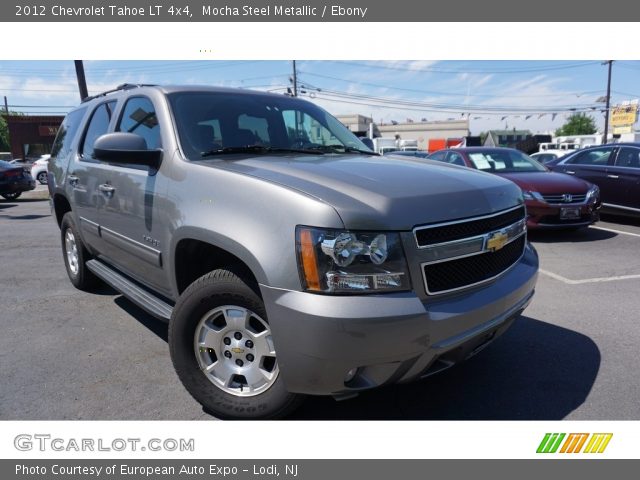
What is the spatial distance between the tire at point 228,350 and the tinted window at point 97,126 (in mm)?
2245

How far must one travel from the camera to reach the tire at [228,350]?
87.4 inches

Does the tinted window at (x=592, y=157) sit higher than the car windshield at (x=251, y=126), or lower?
lower

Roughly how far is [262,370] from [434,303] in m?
0.95

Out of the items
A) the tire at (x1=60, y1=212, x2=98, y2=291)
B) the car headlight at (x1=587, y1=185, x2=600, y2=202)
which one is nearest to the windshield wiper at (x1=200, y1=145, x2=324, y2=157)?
the tire at (x1=60, y1=212, x2=98, y2=291)

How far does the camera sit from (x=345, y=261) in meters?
1.90

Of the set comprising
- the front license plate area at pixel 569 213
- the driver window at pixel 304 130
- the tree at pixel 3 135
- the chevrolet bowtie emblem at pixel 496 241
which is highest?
the tree at pixel 3 135

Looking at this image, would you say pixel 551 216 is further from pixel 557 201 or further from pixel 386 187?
pixel 386 187

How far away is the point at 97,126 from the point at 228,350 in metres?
2.83

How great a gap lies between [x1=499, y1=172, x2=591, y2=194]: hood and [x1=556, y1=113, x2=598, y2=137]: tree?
293 feet

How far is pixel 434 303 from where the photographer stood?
203 cm

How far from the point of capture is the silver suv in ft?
6.23

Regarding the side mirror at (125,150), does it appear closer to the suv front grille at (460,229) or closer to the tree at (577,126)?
the suv front grille at (460,229)

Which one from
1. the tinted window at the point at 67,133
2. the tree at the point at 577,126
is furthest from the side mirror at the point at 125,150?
the tree at the point at 577,126

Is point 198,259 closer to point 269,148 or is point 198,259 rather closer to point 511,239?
point 269,148
